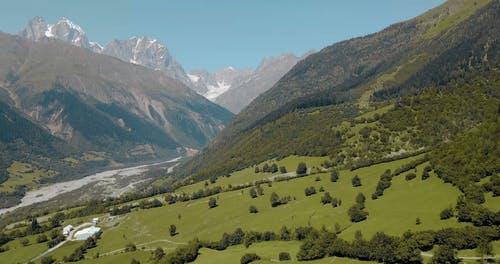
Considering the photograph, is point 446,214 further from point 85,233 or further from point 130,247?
point 85,233

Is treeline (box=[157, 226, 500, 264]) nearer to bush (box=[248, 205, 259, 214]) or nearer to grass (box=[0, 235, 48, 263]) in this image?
bush (box=[248, 205, 259, 214])

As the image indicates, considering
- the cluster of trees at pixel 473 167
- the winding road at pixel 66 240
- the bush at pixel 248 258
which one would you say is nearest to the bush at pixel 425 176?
the cluster of trees at pixel 473 167

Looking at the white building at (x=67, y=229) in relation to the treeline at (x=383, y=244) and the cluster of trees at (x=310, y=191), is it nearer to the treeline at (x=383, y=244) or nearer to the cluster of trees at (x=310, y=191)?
the treeline at (x=383, y=244)

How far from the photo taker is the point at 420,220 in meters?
105

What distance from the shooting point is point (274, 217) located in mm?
145875

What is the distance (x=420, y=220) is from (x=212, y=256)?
54610 millimetres

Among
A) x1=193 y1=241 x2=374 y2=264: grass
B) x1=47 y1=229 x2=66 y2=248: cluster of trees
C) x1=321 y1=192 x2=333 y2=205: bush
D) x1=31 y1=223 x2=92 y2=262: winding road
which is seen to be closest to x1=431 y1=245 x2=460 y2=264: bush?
x1=193 y1=241 x2=374 y2=264: grass

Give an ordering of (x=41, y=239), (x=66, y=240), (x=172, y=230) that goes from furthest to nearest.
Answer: (x=66, y=240) → (x=41, y=239) → (x=172, y=230)

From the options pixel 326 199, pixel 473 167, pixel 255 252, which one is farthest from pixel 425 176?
pixel 255 252

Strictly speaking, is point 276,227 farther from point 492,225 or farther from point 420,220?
point 492,225

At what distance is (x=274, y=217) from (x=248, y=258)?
128ft

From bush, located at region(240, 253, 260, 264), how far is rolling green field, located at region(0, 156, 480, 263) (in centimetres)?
250

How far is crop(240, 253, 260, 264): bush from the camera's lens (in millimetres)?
107544

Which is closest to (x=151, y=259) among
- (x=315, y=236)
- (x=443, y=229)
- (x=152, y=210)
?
(x=315, y=236)
